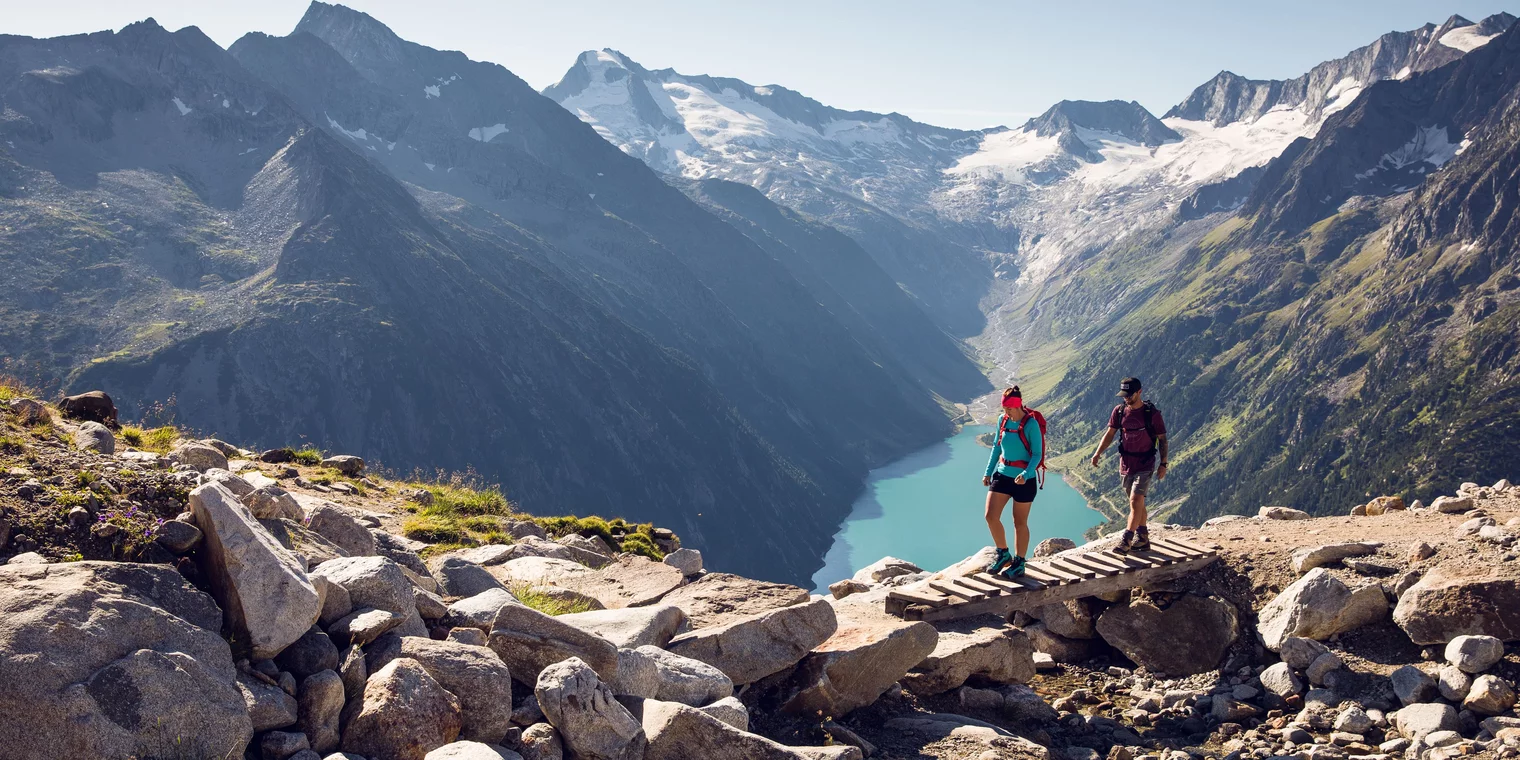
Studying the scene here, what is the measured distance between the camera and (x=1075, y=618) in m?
18.9

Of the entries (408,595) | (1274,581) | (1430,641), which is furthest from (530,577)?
(1430,641)

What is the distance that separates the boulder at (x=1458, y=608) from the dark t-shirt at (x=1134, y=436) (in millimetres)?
5001

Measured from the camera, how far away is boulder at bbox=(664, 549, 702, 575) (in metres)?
20.4

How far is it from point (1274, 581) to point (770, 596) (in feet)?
31.8

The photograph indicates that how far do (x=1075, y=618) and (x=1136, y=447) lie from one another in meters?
3.71

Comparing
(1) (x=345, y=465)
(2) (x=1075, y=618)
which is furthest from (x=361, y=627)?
(1) (x=345, y=465)

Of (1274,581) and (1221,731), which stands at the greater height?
(1274,581)

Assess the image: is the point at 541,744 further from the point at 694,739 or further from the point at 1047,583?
the point at 1047,583

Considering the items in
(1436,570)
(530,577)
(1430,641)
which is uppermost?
(1436,570)

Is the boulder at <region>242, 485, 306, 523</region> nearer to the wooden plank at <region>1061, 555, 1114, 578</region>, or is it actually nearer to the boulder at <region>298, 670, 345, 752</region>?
the boulder at <region>298, 670, 345, 752</region>

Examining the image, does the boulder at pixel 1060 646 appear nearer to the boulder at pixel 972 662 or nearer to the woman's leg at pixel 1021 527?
the boulder at pixel 972 662

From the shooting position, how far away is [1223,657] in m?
17.4

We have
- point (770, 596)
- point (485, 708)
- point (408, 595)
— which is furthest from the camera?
point (770, 596)

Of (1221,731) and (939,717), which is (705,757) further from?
(1221,731)
